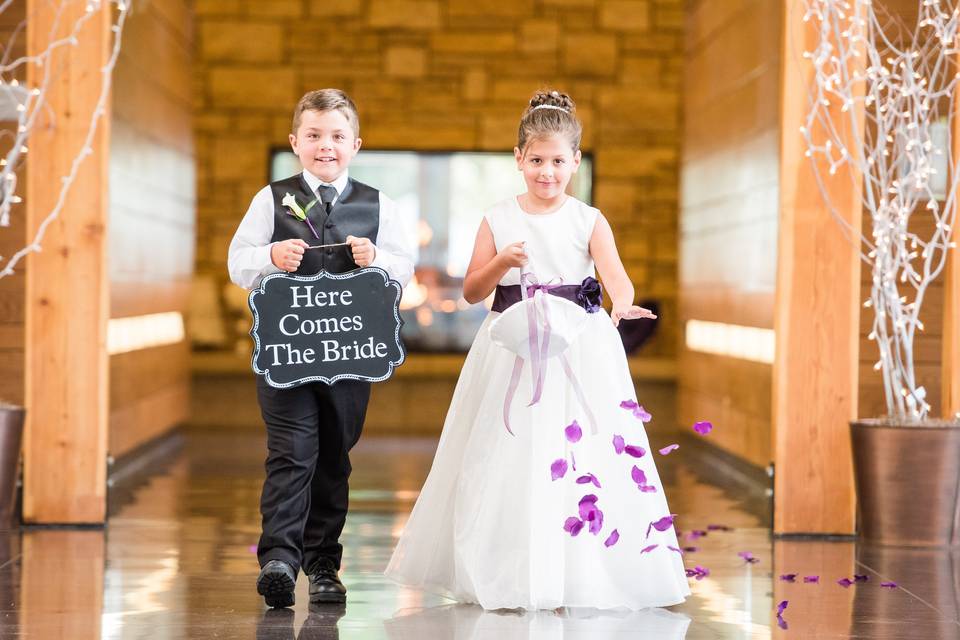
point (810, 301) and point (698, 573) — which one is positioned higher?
point (810, 301)

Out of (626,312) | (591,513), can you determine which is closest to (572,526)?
(591,513)

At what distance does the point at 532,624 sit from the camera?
9.55 ft

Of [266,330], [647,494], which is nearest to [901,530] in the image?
[647,494]

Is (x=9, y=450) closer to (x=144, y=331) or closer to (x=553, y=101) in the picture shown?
(x=553, y=101)

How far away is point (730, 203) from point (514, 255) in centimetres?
371

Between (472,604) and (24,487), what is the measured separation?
1.81 metres

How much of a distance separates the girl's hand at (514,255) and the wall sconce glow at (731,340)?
2.38 metres

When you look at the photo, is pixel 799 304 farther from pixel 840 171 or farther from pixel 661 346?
pixel 661 346

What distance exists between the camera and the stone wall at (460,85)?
27.2 feet

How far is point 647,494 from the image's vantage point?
10.2 ft

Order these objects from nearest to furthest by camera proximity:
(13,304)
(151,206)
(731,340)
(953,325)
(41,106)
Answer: (41,106), (953,325), (13,304), (731,340), (151,206)

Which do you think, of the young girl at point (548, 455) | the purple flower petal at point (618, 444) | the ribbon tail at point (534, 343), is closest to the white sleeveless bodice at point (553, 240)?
the young girl at point (548, 455)

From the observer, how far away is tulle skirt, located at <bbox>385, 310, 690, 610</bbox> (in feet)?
9.83

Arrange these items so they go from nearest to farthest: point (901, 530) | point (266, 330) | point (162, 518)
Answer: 1. point (266, 330)
2. point (901, 530)
3. point (162, 518)
